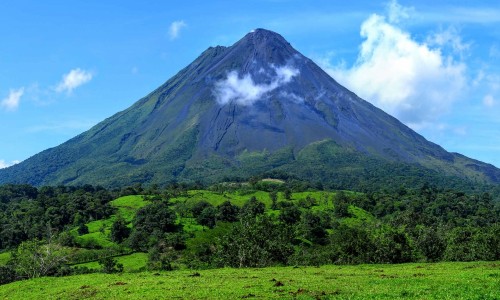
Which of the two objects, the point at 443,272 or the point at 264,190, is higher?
the point at 264,190

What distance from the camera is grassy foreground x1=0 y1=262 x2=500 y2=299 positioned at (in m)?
24.8

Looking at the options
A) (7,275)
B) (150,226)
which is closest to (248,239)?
(7,275)

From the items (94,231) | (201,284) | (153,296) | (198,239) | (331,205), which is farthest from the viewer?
(331,205)

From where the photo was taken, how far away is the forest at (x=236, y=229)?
2264 inches

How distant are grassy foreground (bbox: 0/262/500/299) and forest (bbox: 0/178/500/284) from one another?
599 inches

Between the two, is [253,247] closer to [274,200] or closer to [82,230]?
[82,230]

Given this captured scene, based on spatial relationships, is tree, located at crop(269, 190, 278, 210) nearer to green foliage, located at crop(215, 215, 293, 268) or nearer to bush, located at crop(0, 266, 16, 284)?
green foliage, located at crop(215, 215, 293, 268)

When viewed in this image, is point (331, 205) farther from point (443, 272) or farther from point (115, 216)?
point (443, 272)

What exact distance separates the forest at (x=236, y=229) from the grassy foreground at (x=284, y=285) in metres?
15.2

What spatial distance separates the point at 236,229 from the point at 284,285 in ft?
106

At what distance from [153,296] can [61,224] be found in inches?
4086

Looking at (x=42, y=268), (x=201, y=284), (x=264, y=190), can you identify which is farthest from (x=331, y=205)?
(x=201, y=284)

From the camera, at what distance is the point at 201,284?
32.0 m

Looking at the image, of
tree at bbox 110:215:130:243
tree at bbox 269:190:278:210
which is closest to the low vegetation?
tree at bbox 110:215:130:243
